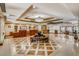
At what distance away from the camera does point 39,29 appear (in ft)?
7.46

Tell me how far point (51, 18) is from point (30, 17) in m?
0.35

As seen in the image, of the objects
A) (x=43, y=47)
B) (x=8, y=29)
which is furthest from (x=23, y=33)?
(x=43, y=47)

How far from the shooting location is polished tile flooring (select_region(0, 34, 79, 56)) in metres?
2.25

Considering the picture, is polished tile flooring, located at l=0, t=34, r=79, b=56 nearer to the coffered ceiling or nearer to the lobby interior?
the lobby interior

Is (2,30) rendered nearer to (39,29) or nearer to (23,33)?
(23,33)

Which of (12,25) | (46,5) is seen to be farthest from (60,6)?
(12,25)

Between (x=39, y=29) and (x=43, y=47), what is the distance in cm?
31

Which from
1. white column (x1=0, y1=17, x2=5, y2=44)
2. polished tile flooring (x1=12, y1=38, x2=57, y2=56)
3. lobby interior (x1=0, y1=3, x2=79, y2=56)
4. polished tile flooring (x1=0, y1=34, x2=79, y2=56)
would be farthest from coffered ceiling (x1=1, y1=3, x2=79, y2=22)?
polished tile flooring (x1=12, y1=38, x2=57, y2=56)

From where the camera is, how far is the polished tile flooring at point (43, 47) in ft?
7.39

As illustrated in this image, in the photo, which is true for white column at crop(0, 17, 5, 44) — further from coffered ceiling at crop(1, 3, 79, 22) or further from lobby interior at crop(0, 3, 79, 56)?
coffered ceiling at crop(1, 3, 79, 22)

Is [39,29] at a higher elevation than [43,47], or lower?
higher

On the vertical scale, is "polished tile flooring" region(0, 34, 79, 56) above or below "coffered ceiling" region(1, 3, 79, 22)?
below

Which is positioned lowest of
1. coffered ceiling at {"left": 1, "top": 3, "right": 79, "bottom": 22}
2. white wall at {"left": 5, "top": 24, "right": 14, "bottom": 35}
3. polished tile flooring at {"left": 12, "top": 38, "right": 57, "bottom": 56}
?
polished tile flooring at {"left": 12, "top": 38, "right": 57, "bottom": 56}

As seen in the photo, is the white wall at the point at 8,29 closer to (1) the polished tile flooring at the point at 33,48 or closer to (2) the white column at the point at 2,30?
(2) the white column at the point at 2,30
